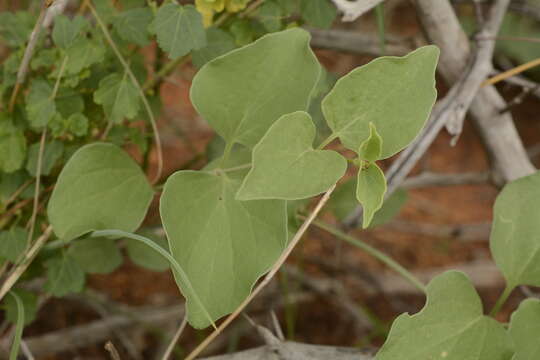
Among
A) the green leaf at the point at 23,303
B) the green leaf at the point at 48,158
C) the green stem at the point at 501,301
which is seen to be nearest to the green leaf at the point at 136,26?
the green leaf at the point at 48,158

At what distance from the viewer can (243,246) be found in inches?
28.7

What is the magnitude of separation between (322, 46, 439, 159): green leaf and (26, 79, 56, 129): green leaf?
362mm

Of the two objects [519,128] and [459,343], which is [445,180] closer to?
[459,343]

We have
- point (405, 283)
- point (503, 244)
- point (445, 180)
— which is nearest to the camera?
point (503, 244)

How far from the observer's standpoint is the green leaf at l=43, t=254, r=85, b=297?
0.93m

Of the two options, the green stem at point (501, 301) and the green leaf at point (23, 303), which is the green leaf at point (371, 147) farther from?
the green leaf at point (23, 303)

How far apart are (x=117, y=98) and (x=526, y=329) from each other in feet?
1.80

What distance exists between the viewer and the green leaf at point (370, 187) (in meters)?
0.66

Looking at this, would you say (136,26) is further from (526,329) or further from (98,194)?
(526,329)

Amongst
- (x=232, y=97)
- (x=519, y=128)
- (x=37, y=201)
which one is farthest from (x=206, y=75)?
(x=519, y=128)

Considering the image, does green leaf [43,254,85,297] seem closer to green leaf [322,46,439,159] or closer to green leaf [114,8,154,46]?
green leaf [114,8,154,46]

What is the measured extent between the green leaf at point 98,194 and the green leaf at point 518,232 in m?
0.42

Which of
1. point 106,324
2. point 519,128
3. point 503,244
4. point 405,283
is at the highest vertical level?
point 503,244

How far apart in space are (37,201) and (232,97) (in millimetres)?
324
